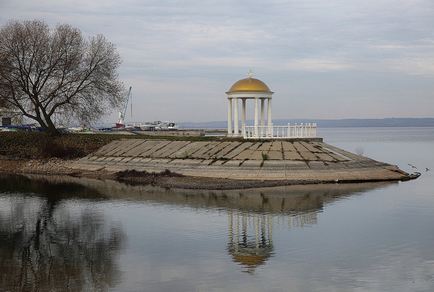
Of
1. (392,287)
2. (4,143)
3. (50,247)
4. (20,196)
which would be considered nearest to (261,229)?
(392,287)

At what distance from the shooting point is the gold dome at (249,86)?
39969 mm

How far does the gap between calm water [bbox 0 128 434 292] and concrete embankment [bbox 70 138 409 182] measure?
13.3 feet

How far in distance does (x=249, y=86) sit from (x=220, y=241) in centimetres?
2494

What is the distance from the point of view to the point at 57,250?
16.0 m

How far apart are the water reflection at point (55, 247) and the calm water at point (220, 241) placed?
0.04 m

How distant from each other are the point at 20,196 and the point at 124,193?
6.47 meters

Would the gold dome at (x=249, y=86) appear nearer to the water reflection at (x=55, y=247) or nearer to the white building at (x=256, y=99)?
the white building at (x=256, y=99)

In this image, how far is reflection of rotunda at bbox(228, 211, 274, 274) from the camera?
14.8 meters

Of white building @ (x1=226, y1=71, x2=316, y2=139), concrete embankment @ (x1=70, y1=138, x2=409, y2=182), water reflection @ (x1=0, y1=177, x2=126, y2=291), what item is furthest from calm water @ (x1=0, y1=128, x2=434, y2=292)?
white building @ (x1=226, y1=71, x2=316, y2=139)

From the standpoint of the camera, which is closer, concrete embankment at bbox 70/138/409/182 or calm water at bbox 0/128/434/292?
calm water at bbox 0/128/434/292

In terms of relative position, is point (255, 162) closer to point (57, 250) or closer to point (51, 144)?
point (57, 250)

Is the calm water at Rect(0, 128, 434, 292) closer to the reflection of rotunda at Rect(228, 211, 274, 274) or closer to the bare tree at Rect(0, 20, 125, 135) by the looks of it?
the reflection of rotunda at Rect(228, 211, 274, 274)

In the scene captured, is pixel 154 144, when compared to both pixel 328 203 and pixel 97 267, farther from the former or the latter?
pixel 97 267

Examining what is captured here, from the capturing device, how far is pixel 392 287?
12.3 m
